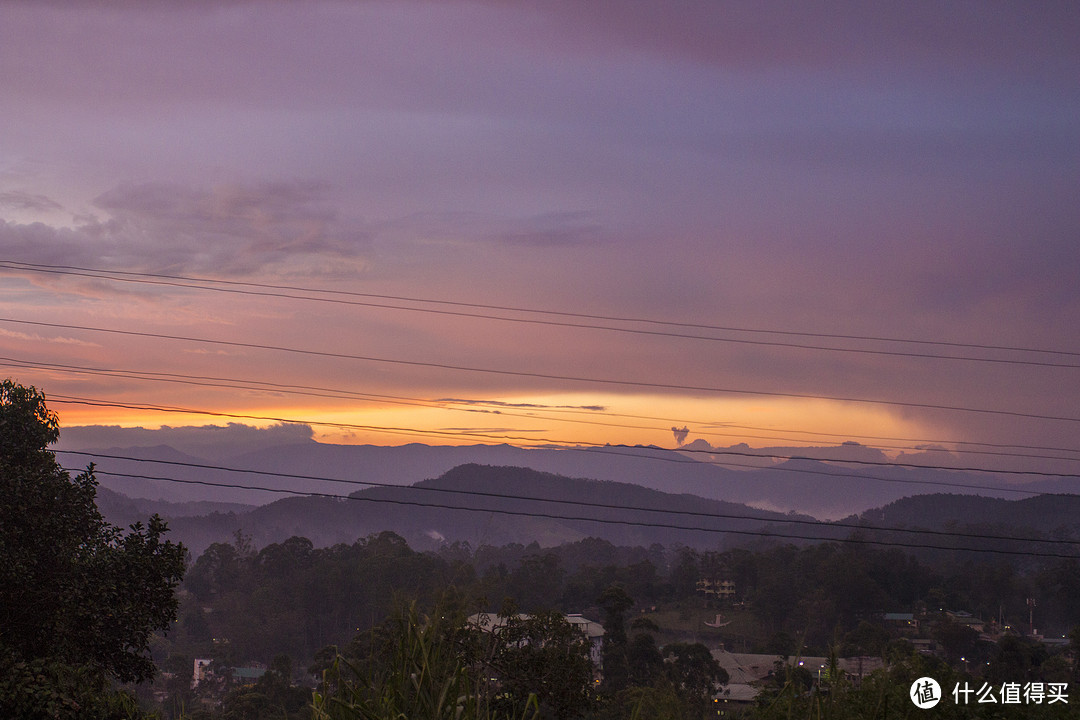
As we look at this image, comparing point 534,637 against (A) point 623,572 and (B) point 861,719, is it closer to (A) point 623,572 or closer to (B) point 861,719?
(B) point 861,719

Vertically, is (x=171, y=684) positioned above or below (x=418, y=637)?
below

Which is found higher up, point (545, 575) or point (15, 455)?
point (15, 455)

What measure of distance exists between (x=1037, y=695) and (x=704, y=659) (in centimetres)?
4995

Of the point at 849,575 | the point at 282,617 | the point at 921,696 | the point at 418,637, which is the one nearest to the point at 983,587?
the point at 849,575

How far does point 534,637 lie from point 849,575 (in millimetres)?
93789

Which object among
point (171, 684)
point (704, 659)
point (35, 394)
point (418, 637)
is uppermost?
point (35, 394)

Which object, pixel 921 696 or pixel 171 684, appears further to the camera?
pixel 171 684

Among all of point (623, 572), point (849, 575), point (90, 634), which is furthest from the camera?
point (623, 572)

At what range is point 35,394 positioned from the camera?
20.4 meters

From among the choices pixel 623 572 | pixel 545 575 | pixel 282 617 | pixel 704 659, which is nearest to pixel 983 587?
pixel 623 572

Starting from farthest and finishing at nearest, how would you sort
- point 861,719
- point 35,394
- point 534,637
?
point 534,637
point 35,394
point 861,719

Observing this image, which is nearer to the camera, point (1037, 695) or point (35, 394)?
point (1037, 695)

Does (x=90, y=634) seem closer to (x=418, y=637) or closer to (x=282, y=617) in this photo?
(x=418, y=637)

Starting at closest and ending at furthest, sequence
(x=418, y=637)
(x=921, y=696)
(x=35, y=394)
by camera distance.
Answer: (x=418, y=637) < (x=921, y=696) < (x=35, y=394)
